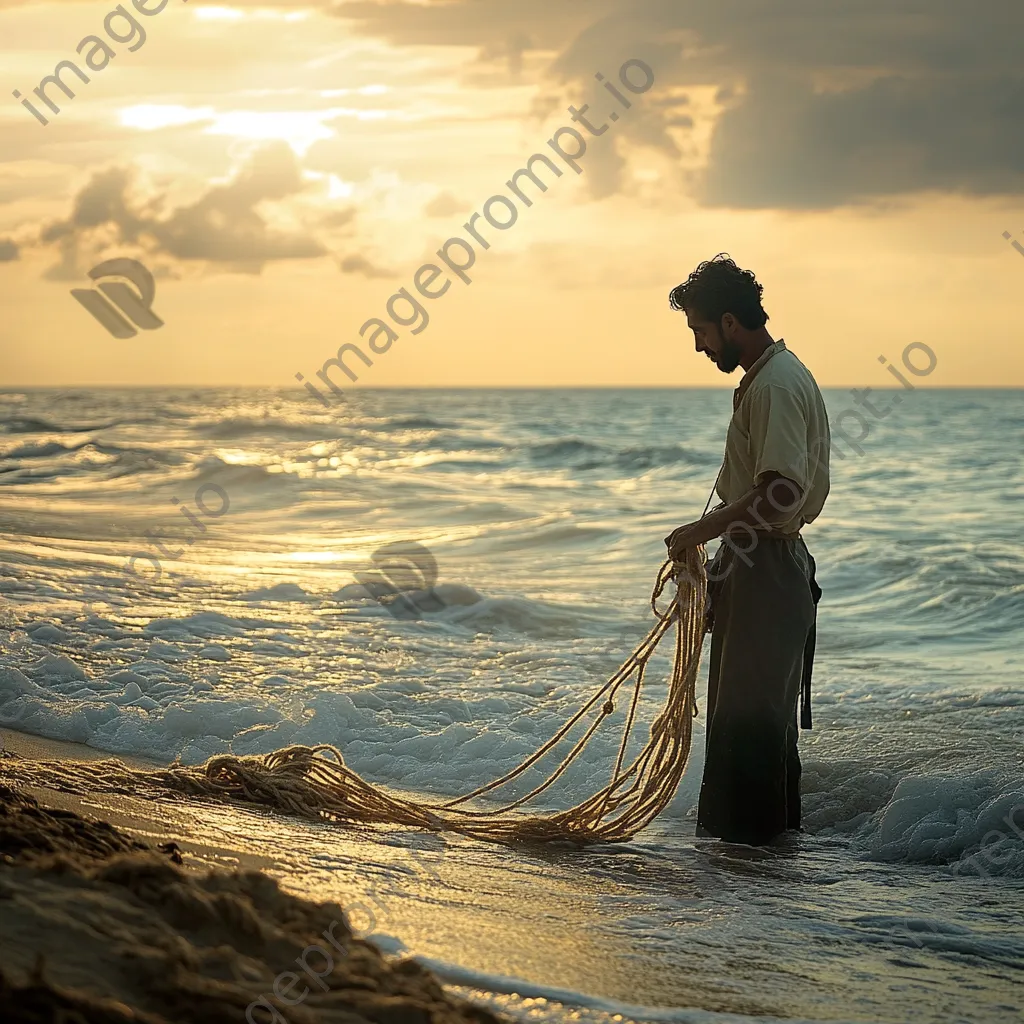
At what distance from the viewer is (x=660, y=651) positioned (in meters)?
8.38

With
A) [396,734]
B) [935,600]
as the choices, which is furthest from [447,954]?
[935,600]

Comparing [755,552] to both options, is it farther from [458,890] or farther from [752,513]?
[458,890]

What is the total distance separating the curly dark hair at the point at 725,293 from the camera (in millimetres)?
Result: 4223

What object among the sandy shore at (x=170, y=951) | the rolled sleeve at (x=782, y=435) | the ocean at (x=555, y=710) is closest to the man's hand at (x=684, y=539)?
the rolled sleeve at (x=782, y=435)

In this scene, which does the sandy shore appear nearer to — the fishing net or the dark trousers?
the fishing net

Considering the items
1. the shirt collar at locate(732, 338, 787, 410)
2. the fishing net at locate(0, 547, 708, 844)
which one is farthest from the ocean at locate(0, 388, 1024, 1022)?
the shirt collar at locate(732, 338, 787, 410)

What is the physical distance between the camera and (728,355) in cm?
428

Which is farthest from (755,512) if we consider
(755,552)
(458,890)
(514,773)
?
(458,890)

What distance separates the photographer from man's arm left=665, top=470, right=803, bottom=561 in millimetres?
4074

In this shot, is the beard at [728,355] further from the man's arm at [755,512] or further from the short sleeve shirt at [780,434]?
the man's arm at [755,512]

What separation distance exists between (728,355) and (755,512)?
553mm

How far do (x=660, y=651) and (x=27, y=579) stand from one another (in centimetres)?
472

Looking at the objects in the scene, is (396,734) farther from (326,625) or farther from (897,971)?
(897,971)

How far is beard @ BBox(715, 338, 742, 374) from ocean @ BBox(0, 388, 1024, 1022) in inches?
67.7
